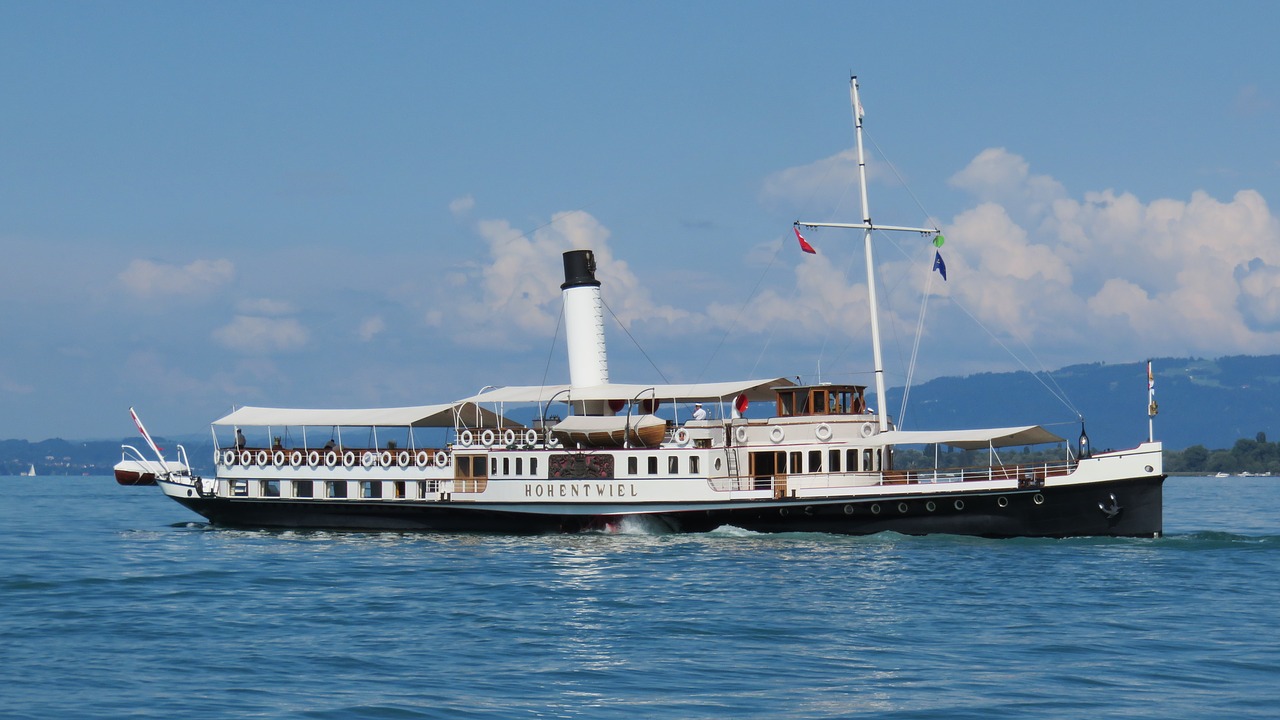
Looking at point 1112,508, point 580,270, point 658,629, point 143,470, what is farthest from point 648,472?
point 143,470

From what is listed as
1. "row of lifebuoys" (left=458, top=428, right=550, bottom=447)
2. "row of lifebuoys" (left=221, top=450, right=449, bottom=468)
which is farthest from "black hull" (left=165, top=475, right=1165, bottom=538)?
"row of lifebuoys" (left=458, top=428, right=550, bottom=447)

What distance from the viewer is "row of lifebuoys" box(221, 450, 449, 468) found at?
4531 centimetres

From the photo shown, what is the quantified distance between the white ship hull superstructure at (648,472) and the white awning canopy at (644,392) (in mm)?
78

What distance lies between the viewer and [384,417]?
1850 inches

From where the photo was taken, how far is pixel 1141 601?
2808 cm

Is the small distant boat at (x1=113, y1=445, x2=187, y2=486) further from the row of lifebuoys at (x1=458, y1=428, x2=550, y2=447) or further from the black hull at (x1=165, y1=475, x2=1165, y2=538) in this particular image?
the row of lifebuoys at (x1=458, y1=428, x2=550, y2=447)

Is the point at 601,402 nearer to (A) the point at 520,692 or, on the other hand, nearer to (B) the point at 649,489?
(B) the point at 649,489

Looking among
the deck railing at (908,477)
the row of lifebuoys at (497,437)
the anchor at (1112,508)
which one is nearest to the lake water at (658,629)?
the anchor at (1112,508)

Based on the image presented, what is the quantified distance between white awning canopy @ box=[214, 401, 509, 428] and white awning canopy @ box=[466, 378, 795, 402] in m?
0.87

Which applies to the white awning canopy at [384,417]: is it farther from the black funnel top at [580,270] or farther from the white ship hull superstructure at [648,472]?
the black funnel top at [580,270]

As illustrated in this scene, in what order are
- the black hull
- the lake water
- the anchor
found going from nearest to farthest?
the lake water, the anchor, the black hull

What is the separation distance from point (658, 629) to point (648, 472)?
1690 centimetres

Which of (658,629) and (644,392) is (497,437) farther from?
(658,629)

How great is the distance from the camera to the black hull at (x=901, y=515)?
125ft
